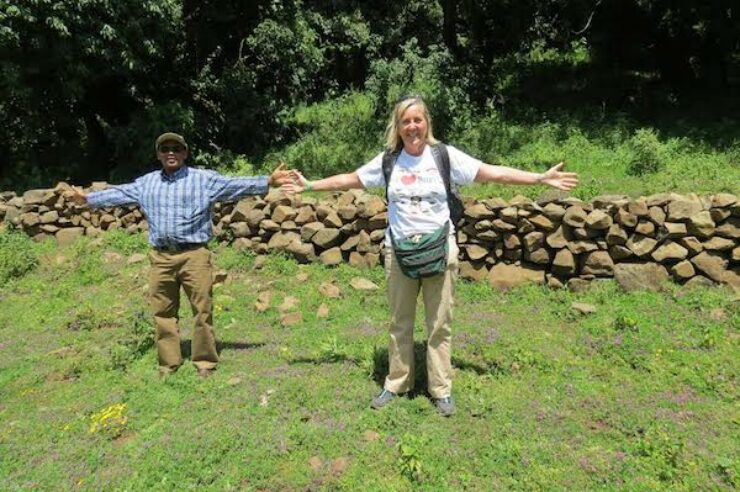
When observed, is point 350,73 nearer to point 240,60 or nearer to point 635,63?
point 240,60

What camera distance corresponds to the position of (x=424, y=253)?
369cm

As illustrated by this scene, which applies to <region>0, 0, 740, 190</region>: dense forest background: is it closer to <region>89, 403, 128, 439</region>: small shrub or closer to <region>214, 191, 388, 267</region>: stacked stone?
<region>214, 191, 388, 267</region>: stacked stone

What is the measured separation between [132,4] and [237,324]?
660 centimetres

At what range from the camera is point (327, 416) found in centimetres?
425

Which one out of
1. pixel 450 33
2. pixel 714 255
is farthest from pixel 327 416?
pixel 450 33

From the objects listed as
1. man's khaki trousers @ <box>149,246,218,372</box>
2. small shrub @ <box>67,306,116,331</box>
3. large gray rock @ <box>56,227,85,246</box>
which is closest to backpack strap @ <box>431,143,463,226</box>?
man's khaki trousers @ <box>149,246,218,372</box>

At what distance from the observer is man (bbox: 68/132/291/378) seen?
4664 mm

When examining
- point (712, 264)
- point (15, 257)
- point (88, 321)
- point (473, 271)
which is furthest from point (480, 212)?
point (15, 257)

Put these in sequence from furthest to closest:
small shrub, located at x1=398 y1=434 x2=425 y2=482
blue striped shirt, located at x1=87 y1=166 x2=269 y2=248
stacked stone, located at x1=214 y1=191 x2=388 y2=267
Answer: stacked stone, located at x1=214 y1=191 x2=388 y2=267
blue striped shirt, located at x1=87 y1=166 x2=269 y2=248
small shrub, located at x1=398 y1=434 x2=425 y2=482

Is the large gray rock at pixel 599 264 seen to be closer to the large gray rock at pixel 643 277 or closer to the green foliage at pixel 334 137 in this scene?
the large gray rock at pixel 643 277

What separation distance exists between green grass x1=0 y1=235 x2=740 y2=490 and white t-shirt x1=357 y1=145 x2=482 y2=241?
1.39 metres

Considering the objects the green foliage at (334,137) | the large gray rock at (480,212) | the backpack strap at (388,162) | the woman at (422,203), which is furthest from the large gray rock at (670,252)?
the green foliage at (334,137)

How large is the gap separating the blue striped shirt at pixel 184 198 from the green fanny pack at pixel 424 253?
5.16 ft

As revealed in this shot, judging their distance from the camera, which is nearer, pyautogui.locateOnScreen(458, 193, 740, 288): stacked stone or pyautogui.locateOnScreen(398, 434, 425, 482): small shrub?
pyautogui.locateOnScreen(398, 434, 425, 482): small shrub
